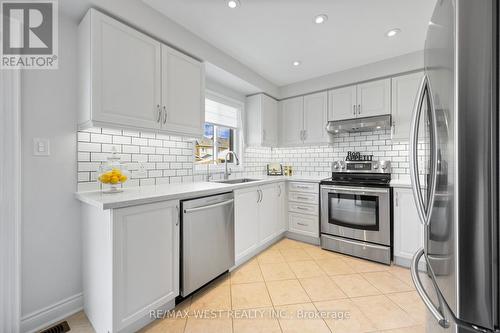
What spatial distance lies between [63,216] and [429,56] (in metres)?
2.52

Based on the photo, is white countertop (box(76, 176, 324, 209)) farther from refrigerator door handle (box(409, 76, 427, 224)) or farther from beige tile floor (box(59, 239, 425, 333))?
refrigerator door handle (box(409, 76, 427, 224))

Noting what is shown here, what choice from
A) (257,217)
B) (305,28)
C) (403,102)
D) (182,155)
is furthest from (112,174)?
(403,102)

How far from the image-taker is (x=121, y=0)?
1637 millimetres

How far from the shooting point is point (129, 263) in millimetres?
1377

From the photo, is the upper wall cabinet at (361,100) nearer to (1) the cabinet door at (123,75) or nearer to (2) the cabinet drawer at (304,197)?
(2) the cabinet drawer at (304,197)

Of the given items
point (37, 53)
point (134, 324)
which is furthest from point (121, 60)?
point (134, 324)

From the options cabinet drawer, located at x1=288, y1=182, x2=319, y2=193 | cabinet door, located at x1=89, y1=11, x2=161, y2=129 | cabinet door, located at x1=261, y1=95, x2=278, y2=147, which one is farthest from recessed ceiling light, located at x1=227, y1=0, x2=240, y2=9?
cabinet drawer, located at x1=288, y1=182, x2=319, y2=193

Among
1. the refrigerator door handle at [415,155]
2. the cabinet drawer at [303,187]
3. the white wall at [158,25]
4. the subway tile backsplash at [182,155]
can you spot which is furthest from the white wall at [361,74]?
the refrigerator door handle at [415,155]

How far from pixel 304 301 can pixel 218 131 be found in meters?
2.32

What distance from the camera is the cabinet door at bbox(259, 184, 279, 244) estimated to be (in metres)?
2.74

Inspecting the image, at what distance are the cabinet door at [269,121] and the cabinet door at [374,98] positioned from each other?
4.34 ft

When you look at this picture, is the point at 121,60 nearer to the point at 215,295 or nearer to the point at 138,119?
the point at 138,119

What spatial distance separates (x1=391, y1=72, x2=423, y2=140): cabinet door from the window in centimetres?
219

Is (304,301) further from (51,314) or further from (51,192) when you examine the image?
(51,192)
